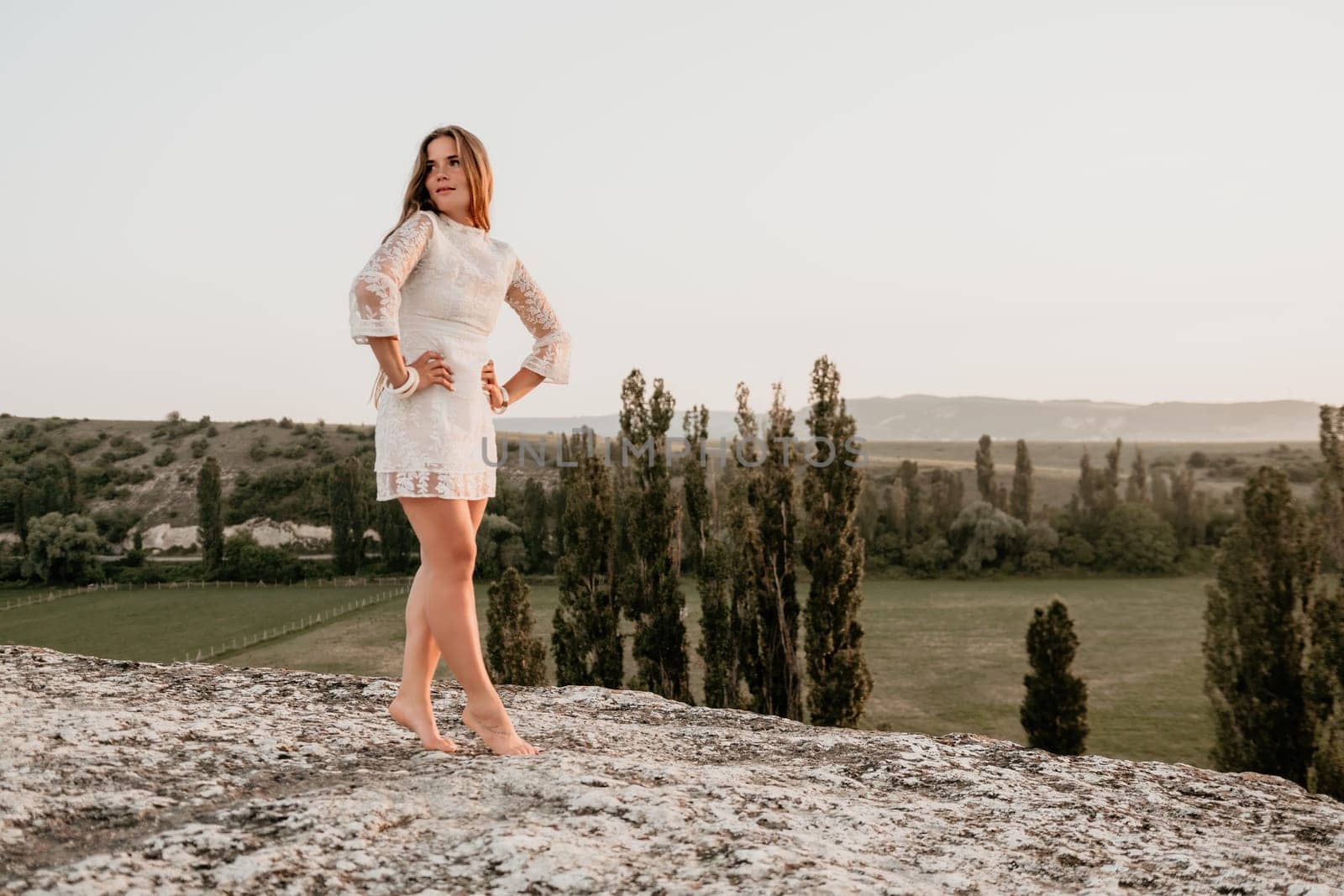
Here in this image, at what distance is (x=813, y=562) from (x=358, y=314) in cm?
1840

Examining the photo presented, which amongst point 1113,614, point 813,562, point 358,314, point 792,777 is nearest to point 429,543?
point 358,314

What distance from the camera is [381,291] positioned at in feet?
11.9

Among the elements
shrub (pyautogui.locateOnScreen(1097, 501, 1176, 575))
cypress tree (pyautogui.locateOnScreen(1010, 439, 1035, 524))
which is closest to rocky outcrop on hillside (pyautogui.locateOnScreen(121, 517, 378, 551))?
cypress tree (pyautogui.locateOnScreen(1010, 439, 1035, 524))

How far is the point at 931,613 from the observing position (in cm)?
4444

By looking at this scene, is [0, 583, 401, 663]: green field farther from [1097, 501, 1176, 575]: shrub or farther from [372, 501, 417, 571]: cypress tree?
[1097, 501, 1176, 575]: shrub

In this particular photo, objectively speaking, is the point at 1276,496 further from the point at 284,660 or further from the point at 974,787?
the point at 284,660

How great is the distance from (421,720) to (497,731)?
0.36 metres

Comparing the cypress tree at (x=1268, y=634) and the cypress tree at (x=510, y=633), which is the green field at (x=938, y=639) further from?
the cypress tree at (x=510, y=633)

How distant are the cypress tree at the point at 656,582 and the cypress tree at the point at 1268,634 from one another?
11.8 meters

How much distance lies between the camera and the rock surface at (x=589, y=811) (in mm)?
2543

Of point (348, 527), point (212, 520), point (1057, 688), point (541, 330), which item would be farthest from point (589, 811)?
point (212, 520)

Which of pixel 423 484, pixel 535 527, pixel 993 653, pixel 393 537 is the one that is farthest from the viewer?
pixel 393 537

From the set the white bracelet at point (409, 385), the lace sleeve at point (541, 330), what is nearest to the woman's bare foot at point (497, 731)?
the white bracelet at point (409, 385)

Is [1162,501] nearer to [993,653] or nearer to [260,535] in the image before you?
[993,653]
